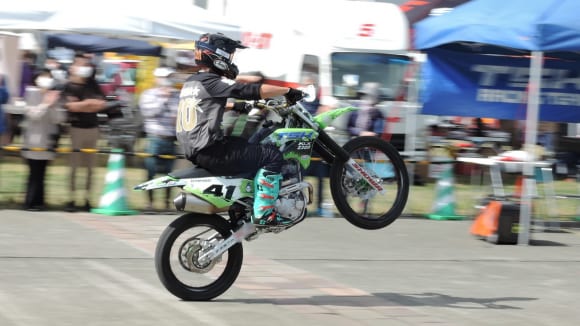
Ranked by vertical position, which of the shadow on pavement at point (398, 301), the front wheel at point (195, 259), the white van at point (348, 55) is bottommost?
the shadow on pavement at point (398, 301)

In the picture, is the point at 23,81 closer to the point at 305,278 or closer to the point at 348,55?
the point at 348,55

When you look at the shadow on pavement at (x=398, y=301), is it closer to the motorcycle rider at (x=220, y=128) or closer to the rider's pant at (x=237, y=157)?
the motorcycle rider at (x=220, y=128)

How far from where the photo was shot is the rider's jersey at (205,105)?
767cm

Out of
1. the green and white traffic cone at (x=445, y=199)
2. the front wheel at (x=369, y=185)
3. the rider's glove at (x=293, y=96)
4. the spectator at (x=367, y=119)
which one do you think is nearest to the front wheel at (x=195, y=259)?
the front wheel at (x=369, y=185)

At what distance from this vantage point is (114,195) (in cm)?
1261

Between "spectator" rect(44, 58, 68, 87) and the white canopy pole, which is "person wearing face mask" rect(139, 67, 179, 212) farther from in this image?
"spectator" rect(44, 58, 68, 87)

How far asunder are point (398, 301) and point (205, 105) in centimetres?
230

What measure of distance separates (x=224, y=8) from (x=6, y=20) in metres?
4.95

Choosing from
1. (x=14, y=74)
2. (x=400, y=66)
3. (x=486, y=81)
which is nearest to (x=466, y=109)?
(x=486, y=81)

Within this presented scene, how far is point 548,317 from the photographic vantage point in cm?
794

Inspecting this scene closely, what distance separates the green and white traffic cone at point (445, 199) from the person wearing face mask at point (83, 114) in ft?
15.3

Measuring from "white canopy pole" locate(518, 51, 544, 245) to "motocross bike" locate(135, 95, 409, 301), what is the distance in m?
3.74

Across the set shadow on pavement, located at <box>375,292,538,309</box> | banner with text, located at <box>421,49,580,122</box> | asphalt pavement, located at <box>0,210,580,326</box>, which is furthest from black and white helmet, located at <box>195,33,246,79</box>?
banner with text, located at <box>421,49,580,122</box>

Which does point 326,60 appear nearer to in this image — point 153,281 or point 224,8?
point 224,8
